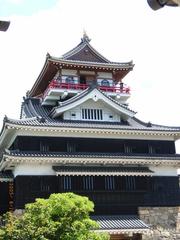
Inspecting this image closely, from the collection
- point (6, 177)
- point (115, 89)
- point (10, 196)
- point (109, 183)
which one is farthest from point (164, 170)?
point (6, 177)

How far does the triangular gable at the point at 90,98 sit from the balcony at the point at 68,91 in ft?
5.92

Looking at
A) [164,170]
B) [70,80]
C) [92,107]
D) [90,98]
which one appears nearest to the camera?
[164,170]

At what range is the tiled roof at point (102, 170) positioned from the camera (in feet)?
80.5

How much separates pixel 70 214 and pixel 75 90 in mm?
13386

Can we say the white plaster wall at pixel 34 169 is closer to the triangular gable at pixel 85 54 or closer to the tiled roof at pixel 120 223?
the tiled roof at pixel 120 223

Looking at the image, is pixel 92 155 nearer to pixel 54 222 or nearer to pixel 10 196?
pixel 10 196

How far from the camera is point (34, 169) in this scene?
81.4ft

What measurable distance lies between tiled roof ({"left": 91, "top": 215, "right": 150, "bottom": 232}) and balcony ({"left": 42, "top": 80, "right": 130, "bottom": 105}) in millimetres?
9343

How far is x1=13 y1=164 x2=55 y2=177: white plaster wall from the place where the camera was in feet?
80.7

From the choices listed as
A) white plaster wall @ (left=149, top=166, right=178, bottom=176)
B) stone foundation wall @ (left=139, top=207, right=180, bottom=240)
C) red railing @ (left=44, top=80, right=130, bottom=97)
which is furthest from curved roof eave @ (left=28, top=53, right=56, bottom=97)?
stone foundation wall @ (left=139, top=207, right=180, bottom=240)

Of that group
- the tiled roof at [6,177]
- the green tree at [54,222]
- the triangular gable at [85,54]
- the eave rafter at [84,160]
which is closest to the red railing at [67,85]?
the triangular gable at [85,54]

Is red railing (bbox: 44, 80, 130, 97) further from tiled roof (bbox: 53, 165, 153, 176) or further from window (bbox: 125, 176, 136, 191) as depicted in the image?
window (bbox: 125, 176, 136, 191)

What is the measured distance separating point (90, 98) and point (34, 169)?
21.6 feet

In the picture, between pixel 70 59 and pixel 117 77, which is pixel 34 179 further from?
pixel 117 77
